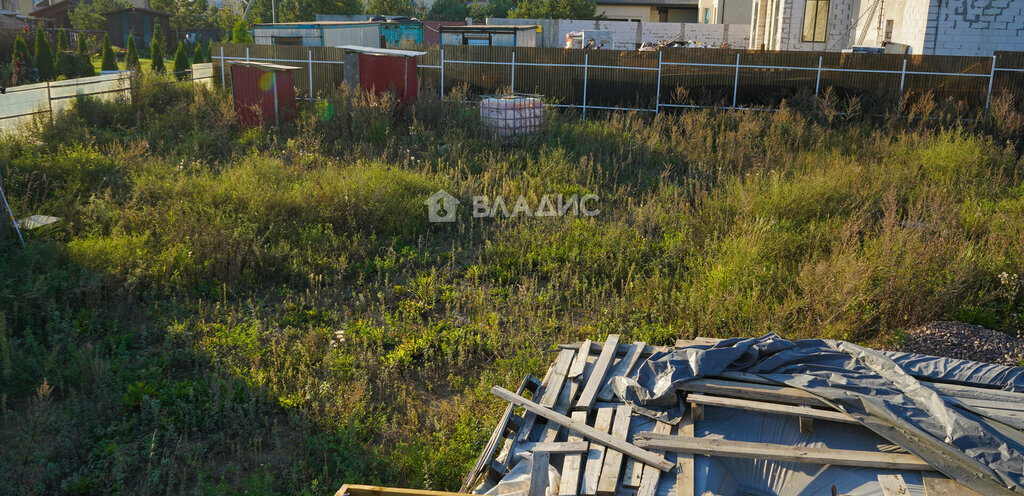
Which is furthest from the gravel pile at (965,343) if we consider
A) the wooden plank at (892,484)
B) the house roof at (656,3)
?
the house roof at (656,3)

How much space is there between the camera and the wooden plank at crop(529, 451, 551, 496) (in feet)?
12.6

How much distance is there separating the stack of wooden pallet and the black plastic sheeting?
82 millimetres

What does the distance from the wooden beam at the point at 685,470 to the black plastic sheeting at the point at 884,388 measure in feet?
0.31

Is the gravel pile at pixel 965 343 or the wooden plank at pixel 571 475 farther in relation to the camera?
the gravel pile at pixel 965 343

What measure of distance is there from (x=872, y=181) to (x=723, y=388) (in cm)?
736

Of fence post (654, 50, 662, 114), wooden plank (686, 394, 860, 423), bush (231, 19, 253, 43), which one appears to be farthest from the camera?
bush (231, 19, 253, 43)

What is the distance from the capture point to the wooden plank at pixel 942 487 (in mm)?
3760

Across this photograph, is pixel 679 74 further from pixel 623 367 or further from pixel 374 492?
pixel 374 492

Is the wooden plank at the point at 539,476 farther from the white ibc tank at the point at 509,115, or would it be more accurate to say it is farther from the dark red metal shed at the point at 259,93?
the dark red metal shed at the point at 259,93

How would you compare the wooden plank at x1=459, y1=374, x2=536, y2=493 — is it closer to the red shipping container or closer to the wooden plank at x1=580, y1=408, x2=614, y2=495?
the wooden plank at x1=580, y1=408, x2=614, y2=495

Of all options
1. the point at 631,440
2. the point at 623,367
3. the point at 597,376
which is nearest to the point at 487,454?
the point at 631,440

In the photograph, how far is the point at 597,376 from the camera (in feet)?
16.4

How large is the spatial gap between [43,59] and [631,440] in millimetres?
31355

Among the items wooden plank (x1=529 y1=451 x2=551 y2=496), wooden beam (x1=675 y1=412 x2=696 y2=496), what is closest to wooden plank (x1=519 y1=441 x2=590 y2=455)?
wooden plank (x1=529 y1=451 x2=551 y2=496)
